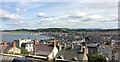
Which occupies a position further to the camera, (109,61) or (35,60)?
(109,61)

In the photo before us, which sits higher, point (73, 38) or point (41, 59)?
point (41, 59)

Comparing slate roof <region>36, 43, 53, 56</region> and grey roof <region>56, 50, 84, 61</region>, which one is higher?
grey roof <region>56, 50, 84, 61</region>

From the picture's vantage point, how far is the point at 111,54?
64.8 ft

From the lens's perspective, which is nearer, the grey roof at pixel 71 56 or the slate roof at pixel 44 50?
the grey roof at pixel 71 56

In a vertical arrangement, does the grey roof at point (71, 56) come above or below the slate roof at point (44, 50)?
above

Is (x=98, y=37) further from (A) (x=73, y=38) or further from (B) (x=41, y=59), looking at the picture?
(B) (x=41, y=59)

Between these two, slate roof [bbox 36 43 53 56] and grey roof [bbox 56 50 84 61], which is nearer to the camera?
grey roof [bbox 56 50 84 61]

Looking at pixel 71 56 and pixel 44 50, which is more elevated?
pixel 71 56

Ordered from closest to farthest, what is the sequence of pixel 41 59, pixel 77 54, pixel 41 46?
pixel 41 59 → pixel 77 54 → pixel 41 46

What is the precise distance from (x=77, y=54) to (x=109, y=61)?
7109 millimetres

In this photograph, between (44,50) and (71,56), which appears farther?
(44,50)

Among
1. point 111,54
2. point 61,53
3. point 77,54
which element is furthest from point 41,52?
point 111,54

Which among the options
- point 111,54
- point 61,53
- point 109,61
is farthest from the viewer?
point 111,54

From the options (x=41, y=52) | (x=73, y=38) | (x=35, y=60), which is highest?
(x=35, y=60)
